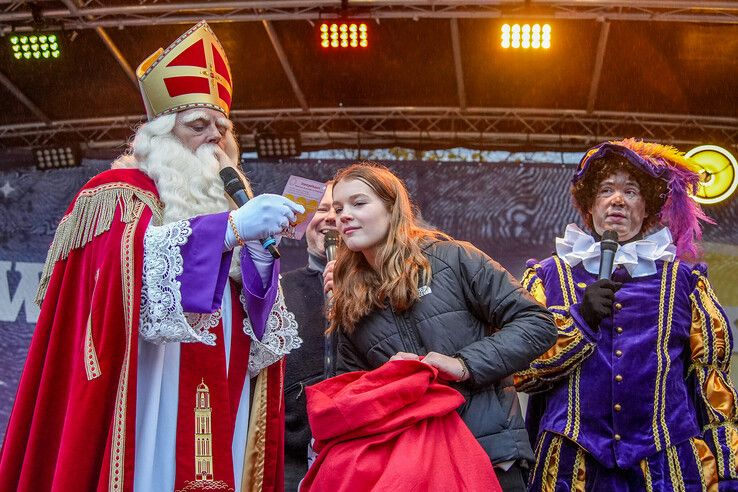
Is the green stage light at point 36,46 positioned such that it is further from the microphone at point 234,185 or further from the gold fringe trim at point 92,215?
the microphone at point 234,185

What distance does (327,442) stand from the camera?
2807 millimetres

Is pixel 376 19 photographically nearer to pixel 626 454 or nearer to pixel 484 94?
pixel 484 94

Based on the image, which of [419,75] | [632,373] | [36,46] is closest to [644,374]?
[632,373]

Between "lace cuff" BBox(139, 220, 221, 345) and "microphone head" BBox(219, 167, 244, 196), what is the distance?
0.64 feet

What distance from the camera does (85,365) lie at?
2805 millimetres

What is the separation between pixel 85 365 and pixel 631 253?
2.06 m

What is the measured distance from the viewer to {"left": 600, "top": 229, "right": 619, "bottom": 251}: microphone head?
3.44m

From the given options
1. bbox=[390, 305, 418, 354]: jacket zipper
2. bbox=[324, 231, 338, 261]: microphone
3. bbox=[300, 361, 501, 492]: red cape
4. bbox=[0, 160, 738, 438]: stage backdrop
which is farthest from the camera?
bbox=[0, 160, 738, 438]: stage backdrop

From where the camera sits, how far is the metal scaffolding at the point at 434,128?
6.35 metres

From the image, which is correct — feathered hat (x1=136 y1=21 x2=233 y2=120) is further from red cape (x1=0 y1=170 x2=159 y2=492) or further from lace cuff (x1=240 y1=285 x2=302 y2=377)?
lace cuff (x1=240 y1=285 x2=302 y2=377)

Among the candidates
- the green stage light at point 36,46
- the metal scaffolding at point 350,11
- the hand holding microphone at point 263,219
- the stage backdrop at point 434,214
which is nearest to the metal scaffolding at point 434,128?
the stage backdrop at point 434,214

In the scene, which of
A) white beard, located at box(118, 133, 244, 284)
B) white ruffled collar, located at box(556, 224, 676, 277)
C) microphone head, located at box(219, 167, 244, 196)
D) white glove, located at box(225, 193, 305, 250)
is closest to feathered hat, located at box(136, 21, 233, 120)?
white beard, located at box(118, 133, 244, 284)

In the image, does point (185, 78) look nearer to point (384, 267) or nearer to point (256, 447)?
point (384, 267)

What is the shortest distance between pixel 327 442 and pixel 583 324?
1145 mm
